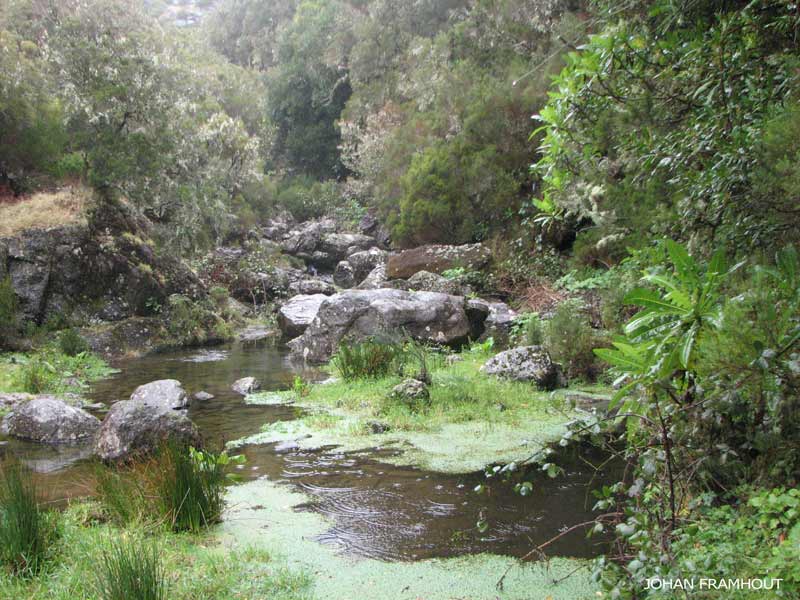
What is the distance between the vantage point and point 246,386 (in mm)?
8289

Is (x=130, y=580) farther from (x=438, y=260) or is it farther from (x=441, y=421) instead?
(x=438, y=260)

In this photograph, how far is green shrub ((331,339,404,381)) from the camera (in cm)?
808

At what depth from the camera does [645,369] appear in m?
2.34

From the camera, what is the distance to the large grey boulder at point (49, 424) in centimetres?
599

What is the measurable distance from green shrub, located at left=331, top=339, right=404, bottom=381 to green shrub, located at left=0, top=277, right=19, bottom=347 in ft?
21.5

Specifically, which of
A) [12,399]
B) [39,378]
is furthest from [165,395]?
[39,378]

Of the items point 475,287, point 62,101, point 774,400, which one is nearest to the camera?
point 774,400

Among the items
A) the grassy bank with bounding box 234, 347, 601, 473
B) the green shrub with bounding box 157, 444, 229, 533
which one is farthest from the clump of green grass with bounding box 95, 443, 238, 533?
the grassy bank with bounding box 234, 347, 601, 473

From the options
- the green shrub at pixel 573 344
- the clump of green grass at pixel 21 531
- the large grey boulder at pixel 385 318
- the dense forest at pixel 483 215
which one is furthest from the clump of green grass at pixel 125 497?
the large grey boulder at pixel 385 318

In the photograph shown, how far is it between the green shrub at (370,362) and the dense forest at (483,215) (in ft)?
0.11

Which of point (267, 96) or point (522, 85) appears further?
point (267, 96)

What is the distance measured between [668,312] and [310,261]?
20.9 meters

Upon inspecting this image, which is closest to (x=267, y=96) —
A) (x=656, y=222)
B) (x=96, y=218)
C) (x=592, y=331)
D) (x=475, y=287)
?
(x=96, y=218)

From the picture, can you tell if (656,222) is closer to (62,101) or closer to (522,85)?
(522,85)
